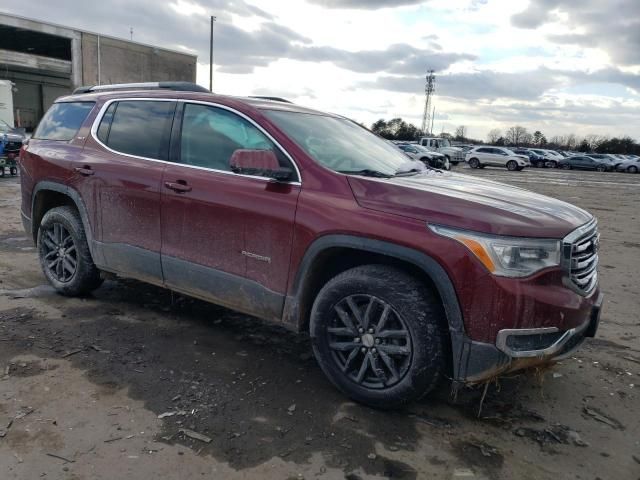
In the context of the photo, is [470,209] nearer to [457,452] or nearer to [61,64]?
[457,452]

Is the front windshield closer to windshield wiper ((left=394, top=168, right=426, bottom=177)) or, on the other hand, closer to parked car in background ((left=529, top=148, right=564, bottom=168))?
windshield wiper ((left=394, top=168, right=426, bottom=177))

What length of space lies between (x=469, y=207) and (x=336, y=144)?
1.27 m

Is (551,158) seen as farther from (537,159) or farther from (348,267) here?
(348,267)

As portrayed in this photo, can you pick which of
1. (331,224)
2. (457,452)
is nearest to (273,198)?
(331,224)

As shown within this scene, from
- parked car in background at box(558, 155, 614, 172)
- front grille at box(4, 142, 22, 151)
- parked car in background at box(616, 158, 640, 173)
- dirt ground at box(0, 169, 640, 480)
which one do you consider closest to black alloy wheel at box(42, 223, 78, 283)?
dirt ground at box(0, 169, 640, 480)

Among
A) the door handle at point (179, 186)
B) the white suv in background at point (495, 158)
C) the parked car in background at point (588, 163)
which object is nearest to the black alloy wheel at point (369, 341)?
the door handle at point (179, 186)

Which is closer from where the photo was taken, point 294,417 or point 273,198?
point 294,417

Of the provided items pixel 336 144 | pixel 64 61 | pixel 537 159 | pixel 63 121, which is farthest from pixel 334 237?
pixel 537 159

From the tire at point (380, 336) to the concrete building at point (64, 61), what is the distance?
40312 millimetres

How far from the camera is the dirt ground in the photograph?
2605mm

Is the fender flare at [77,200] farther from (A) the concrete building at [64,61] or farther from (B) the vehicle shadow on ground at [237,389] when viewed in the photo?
(A) the concrete building at [64,61]

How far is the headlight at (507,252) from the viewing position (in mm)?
2680

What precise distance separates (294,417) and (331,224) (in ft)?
3.79

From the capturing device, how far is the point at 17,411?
2.95m
